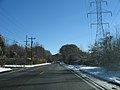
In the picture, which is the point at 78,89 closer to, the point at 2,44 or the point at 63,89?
the point at 63,89

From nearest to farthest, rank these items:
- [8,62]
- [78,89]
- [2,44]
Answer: [78,89]
[2,44]
[8,62]

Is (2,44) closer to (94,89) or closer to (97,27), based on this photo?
(97,27)

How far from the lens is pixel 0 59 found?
63.3 metres

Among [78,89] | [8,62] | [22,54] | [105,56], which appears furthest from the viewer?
[22,54]

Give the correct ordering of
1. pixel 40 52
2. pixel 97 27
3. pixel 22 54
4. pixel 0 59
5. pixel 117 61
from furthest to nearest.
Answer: pixel 40 52 → pixel 22 54 → pixel 0 59 → pixel 97 27 → pixel 117 61

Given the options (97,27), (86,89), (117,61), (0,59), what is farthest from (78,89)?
(0,59)

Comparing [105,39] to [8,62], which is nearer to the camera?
[105,39]

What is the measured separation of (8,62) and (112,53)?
60125 millimetres


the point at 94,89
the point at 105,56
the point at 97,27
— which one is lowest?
the point at 94,89

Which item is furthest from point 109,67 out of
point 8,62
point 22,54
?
point 22,54

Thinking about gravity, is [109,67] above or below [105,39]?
below

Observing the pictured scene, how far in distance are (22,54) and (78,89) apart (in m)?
117

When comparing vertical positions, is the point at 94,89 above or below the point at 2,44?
below

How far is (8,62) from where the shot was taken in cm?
9225
